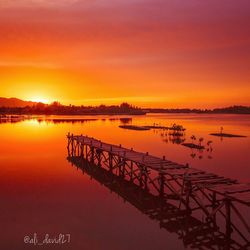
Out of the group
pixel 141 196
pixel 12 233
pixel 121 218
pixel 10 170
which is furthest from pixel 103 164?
pixel 12 233

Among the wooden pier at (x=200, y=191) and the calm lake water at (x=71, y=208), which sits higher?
the wooden pier at (x=200, y=191)

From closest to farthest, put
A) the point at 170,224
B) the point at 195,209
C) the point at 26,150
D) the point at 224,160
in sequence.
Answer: the point at 170,224, the point at 195,209, the point at 224,160, the point at 26,150

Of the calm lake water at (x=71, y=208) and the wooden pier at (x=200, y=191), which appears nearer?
the calm lake water at (x=71, y=208)

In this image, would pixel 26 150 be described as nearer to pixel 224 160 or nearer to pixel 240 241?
pixel 224 160

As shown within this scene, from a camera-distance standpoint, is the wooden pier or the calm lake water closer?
the calm lake water

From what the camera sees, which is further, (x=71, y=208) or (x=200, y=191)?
(x=200, y=191)

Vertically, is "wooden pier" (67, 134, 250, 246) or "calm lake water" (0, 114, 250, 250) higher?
"wooden pier" (67, 134, 250, 246)

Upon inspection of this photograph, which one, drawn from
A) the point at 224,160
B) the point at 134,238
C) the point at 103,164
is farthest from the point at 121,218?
the point at 224,160

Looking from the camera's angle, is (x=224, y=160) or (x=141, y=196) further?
(x=224, y=160)

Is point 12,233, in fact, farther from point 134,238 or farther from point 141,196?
point 141,196

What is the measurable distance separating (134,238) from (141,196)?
7.54 metres

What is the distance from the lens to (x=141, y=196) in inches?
1013

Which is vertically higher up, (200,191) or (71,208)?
(200,191)

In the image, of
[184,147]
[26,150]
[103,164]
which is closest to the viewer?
[103,164]
